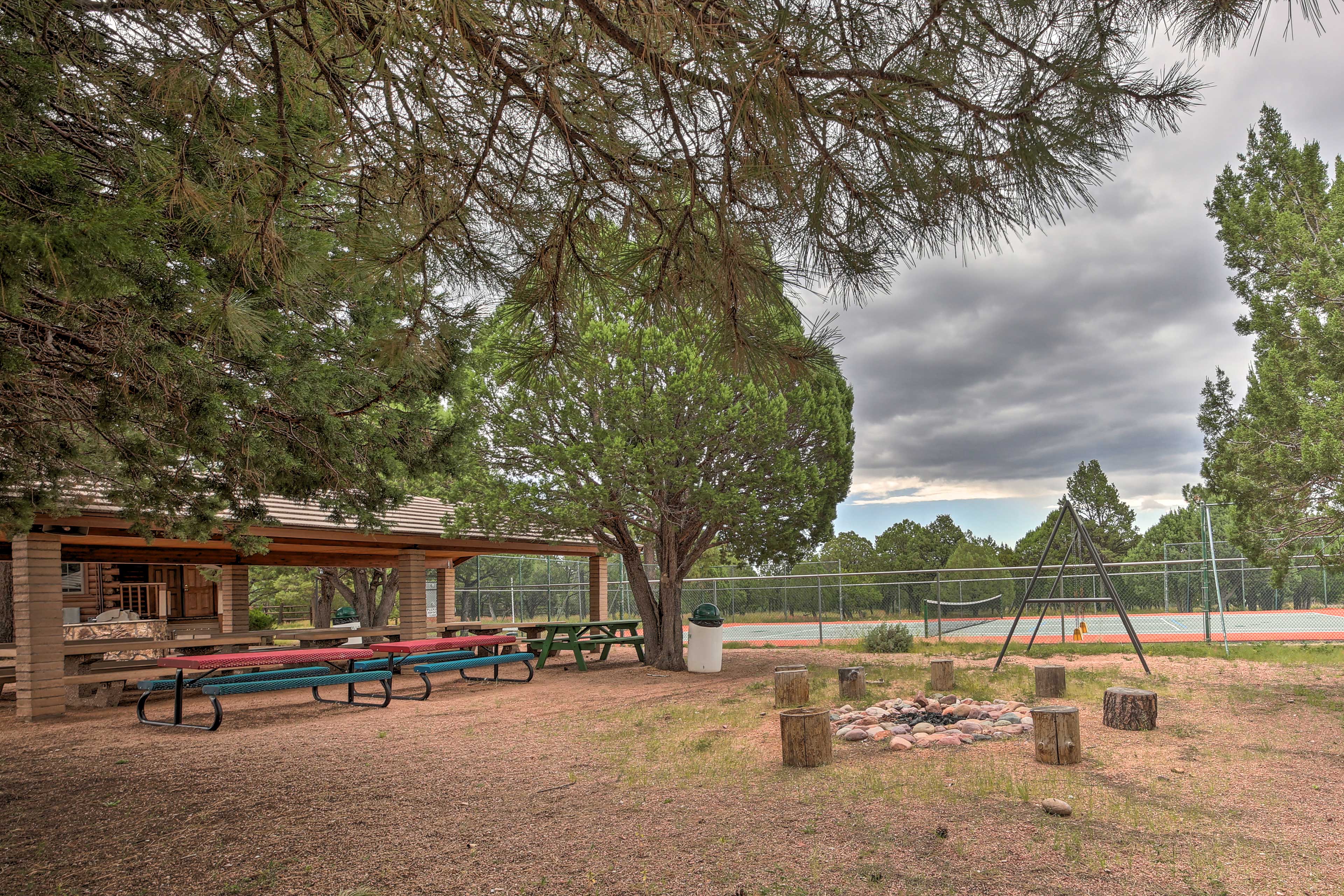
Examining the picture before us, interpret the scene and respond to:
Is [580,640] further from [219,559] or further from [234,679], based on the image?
[219,559]

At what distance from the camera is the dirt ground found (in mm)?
3883

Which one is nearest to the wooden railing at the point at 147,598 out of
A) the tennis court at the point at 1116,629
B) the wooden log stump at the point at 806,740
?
the tennis court at the point at 1116,629

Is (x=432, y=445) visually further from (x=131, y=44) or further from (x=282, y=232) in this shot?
(x=131, y=44)

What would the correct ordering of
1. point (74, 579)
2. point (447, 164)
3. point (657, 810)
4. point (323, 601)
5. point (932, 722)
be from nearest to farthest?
1. point (447, 164)
2. point (657, 810)
3. point (932, 722)
4. point (74, 579)
5. point (323, 601)

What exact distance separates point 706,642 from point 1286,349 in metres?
9.69

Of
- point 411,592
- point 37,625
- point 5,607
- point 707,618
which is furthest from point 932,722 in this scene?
point 5,607

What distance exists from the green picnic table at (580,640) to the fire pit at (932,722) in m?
6.29

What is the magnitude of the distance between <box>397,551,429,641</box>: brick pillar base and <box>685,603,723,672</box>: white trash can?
4.62m

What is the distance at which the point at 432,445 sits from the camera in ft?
21.4

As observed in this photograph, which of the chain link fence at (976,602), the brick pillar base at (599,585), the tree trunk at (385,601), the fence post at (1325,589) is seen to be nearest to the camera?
the brick pillar base at (599,585)

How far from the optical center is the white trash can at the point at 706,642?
13.2m

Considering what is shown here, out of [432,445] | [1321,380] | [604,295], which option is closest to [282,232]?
[604,295]

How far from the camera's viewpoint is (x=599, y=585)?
18250mm

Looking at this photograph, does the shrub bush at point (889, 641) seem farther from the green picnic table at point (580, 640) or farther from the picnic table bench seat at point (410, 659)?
the picnic table bench seat at point (410, 659)
